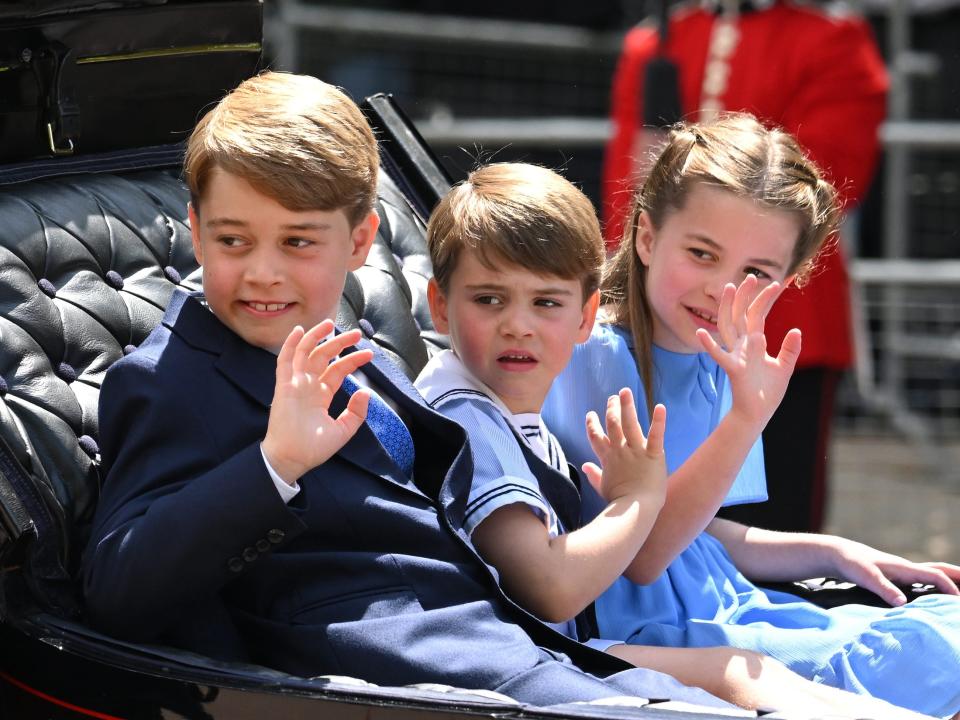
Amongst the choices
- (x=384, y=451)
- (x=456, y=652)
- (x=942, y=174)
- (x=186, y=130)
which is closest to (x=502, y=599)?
(x=456, y=652)

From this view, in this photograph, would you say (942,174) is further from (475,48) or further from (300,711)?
(300,711)

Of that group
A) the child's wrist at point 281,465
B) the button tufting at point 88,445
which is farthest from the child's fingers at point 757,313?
the button tufting at point 88,445

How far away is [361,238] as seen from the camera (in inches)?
71.9

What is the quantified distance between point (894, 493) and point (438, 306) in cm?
343

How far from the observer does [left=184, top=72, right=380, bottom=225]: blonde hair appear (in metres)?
→ 1.67

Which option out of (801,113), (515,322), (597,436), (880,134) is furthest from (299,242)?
(880,134)

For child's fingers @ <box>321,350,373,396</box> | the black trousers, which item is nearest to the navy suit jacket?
child's fingers @ <box>321,350,373,396</box>

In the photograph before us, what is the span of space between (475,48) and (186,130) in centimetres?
417

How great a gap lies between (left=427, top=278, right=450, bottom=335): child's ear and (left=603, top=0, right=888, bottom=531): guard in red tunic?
5.04 ft

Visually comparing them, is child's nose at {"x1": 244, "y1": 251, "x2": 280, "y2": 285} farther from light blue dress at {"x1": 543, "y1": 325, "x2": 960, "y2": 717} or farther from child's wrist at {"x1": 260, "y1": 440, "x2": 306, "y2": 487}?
light blue dress at {"x1": 543, "y1": 325, "x2": 960, "y2": 717}

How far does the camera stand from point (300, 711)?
4.94 ft

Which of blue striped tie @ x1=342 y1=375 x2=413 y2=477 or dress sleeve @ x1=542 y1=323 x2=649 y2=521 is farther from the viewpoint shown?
dress sleeve @ x1=542 y1=323 x2=649 y2=521

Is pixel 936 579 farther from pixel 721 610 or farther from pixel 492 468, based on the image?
pixel 492 468

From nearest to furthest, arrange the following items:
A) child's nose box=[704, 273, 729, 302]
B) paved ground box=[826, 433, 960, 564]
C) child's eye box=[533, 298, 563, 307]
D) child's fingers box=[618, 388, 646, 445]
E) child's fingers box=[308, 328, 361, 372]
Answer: child's fingers box=[308, 328, 361, 372] < child's fingers box=[618, 388, 646, 445] < child's eye box=[533, 298, 563, 307] < child's nose box=[704, 273, 729, 302] < paved ground box=[826, 433, 960, 564]
